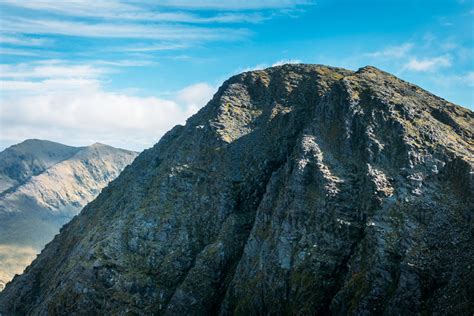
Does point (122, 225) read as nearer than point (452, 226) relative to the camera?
No

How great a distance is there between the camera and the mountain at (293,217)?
222 feet

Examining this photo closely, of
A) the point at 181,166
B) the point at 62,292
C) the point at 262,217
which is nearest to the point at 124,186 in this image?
the point at 181,166

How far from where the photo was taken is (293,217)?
84312 millimetres

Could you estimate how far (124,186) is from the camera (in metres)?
135

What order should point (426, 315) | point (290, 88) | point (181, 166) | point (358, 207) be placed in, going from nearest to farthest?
point (426, 315)
point (358, 207)
point (181, 166)
point (290, 88)

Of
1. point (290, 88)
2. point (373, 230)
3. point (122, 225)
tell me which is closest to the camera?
point (373, 230)

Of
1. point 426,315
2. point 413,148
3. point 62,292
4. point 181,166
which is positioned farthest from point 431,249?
point 62,292

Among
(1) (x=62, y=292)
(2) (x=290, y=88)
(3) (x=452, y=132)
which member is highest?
(2) (x=290, y=88)

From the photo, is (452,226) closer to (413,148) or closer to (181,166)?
(413,148)

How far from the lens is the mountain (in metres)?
67.6

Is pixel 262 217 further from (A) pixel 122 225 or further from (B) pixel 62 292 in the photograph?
(B) pixel 62 292

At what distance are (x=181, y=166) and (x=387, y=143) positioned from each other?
55447 millimetres

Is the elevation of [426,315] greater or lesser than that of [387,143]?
lesser

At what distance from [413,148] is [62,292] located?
275 ft
